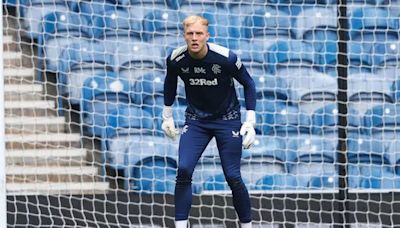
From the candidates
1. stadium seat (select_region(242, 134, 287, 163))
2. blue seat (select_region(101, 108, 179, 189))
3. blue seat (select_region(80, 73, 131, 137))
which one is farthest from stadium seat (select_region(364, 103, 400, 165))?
blue seat (select_region(80, 73, 131, 137))

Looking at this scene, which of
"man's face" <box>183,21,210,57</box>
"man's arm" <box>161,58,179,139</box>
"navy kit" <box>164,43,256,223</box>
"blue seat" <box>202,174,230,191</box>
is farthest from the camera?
"blue seat" <box>202,174,230,191</box>

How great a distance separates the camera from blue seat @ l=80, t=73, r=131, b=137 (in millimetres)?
7020

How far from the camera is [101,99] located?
704 centimetres

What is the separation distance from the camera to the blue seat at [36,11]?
7.02 metres

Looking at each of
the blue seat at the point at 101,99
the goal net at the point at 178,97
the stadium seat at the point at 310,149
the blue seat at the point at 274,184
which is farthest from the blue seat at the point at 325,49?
the blue seat at the point at 101,99

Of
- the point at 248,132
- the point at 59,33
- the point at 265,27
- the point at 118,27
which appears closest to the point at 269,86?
the point at 265,27

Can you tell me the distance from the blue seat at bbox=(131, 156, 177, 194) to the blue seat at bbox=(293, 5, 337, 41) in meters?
1.29

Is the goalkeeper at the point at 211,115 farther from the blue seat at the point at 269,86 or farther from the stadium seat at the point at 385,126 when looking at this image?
the stadium seat at the point at 385,126

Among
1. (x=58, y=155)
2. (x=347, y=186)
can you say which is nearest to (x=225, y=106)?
(x=347, y=186)

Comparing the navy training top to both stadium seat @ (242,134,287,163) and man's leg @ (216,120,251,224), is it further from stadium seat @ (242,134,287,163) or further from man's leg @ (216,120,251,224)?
stadium seat @ (242,134,287,163)

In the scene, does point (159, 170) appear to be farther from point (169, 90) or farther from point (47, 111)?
Answer: point (169, 90)

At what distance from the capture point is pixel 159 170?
701 cm

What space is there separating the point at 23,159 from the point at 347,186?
2240 mm

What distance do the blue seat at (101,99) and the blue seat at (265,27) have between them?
3.11 ft
